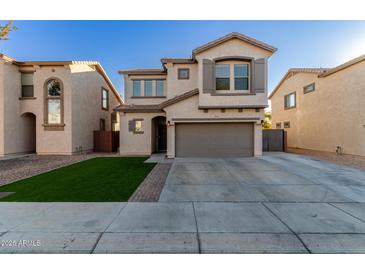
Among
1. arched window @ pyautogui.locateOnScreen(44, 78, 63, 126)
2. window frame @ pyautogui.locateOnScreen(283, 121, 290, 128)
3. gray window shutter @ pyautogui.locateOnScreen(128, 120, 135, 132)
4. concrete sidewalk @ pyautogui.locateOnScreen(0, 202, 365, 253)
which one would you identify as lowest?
concrete sidewalk @ pyautogui.locateOnScreen(0, 202, 365, 253)

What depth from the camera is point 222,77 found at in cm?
1123

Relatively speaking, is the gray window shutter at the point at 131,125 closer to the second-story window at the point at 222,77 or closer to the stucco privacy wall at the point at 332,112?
the second-story window at the point at 222,77

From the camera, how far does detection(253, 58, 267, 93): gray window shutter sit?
11031 mm

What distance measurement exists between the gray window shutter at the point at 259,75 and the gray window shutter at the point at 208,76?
8.52ft

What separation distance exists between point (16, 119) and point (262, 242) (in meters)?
17.1

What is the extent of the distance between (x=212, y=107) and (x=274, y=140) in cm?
711

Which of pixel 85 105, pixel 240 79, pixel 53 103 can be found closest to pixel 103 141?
pixel 85 105

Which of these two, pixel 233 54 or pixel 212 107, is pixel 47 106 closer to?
pixel 212 107

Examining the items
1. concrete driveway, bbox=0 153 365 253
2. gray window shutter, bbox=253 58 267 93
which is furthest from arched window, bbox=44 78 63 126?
gray window shutter, bbox=253 58 267 93

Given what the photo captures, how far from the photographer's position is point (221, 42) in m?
11.0

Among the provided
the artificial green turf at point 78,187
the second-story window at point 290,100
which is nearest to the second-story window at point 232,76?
the artificial green turf at point 78,187

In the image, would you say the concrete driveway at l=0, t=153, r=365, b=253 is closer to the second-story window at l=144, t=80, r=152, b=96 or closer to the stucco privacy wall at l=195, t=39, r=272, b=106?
the stucco privacy wall at l=195, t=39, r=272, b=106

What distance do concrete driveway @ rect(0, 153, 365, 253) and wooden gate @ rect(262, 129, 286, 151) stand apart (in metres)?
9.29

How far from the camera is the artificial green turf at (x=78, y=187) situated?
4789 mm
